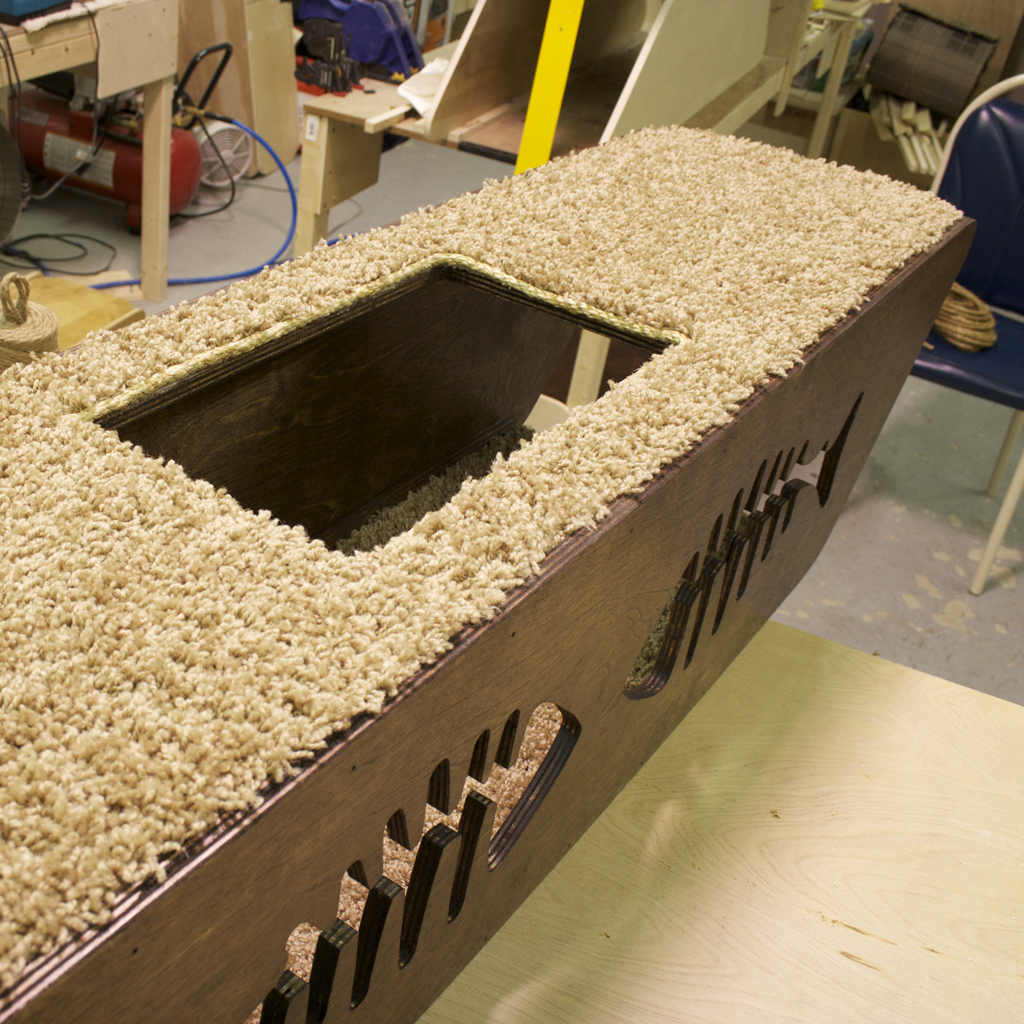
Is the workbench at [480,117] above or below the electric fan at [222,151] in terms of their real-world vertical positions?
above

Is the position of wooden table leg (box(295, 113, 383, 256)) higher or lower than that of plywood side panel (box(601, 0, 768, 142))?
lower

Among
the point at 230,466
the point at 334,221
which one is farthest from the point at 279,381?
the point at 334,221

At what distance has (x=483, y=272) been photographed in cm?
93

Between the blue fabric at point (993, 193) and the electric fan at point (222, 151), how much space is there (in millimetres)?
2126

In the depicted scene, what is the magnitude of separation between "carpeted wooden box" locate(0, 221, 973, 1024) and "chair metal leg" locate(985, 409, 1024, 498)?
0.90 m

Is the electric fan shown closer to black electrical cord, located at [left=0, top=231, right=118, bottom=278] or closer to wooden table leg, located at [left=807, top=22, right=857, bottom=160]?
black electrical cord, located at [left=0, top=231, right=118, bottom=278]

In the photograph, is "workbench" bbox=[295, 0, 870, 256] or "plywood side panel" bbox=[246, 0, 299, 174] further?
"plywood side panel" bbox=[246, 0, 299, 174]

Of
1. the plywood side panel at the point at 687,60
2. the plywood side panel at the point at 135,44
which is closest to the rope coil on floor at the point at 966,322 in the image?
the plywood side panel at the point at 687,60

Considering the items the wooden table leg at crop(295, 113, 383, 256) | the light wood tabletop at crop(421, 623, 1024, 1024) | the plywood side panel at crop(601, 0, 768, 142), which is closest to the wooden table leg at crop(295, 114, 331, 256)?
the wooden table leg at crop(295, 113, 383, 256)

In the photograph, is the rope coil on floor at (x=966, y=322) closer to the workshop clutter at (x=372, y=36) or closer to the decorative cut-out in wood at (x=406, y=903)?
the decorative cut-out in wood at (x=406, y=903)

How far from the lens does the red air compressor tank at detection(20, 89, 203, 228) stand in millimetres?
2641

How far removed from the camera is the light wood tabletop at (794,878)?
85cm

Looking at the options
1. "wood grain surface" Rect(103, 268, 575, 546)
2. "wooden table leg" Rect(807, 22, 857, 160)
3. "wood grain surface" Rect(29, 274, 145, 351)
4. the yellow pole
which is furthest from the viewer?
"wooden table leg" Rect(807, 22, 857, 160)

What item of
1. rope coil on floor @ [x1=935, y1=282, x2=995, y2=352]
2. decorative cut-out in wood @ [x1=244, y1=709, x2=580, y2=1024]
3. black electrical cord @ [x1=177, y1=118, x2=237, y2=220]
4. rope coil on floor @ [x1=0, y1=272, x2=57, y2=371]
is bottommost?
black electrical cord @ [x1=177, y1=118, x2=237, y2=220]
